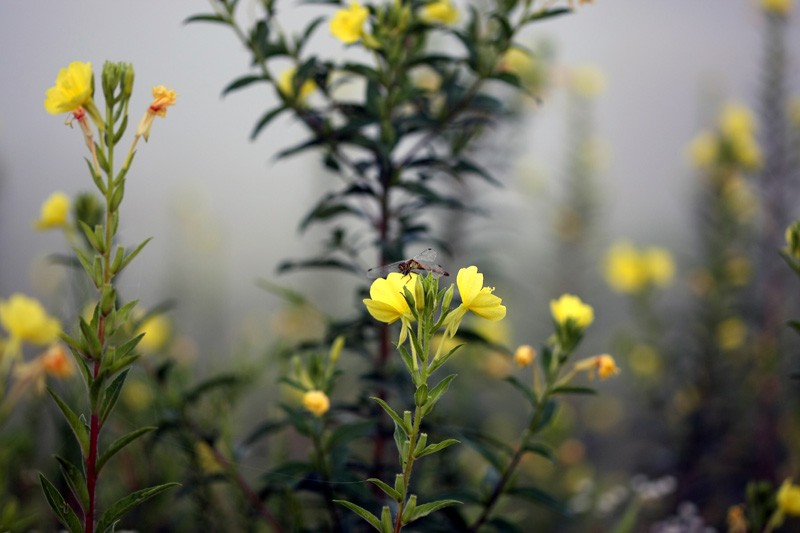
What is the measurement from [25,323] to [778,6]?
304cm

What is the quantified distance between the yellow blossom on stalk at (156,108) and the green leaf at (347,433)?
52 centimetres

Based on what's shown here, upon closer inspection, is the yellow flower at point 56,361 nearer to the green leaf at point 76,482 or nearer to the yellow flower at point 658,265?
the green leaf at point 76,482

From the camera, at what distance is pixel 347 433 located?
3.02ft

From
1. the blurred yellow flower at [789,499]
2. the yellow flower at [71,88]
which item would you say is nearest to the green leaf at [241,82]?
the yellow flower at [71,88]

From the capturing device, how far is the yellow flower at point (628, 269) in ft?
Answer: 7.80

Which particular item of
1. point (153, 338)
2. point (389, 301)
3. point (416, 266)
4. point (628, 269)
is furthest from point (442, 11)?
point (628, 269)

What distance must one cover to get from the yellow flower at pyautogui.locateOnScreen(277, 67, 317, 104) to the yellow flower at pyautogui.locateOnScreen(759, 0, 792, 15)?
2352 millimetres

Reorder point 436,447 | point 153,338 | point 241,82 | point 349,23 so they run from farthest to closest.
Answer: point 153,338, point 241,82, point 349,23, point 436,447

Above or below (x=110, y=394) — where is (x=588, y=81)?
above

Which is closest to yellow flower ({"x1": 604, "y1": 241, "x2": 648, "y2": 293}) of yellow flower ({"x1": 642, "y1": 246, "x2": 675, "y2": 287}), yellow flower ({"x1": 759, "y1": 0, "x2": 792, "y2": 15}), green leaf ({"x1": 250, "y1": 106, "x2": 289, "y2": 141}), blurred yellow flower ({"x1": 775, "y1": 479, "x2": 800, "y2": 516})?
yellow flower ({"x1": 642, "y1": 246, "x2": 675, "y2": 287})

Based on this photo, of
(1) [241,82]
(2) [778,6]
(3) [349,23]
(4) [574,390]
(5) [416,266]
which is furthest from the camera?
(2) [778,6]

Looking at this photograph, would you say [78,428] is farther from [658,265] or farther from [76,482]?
[658,265]

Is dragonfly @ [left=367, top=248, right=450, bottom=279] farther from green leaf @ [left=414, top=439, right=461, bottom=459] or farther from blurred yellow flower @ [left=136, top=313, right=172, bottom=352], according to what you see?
blurred yellow flower @ [left=136, top=313, right=172, bottom=352]

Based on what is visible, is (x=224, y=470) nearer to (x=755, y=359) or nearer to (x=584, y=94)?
(x=755, y=359)
